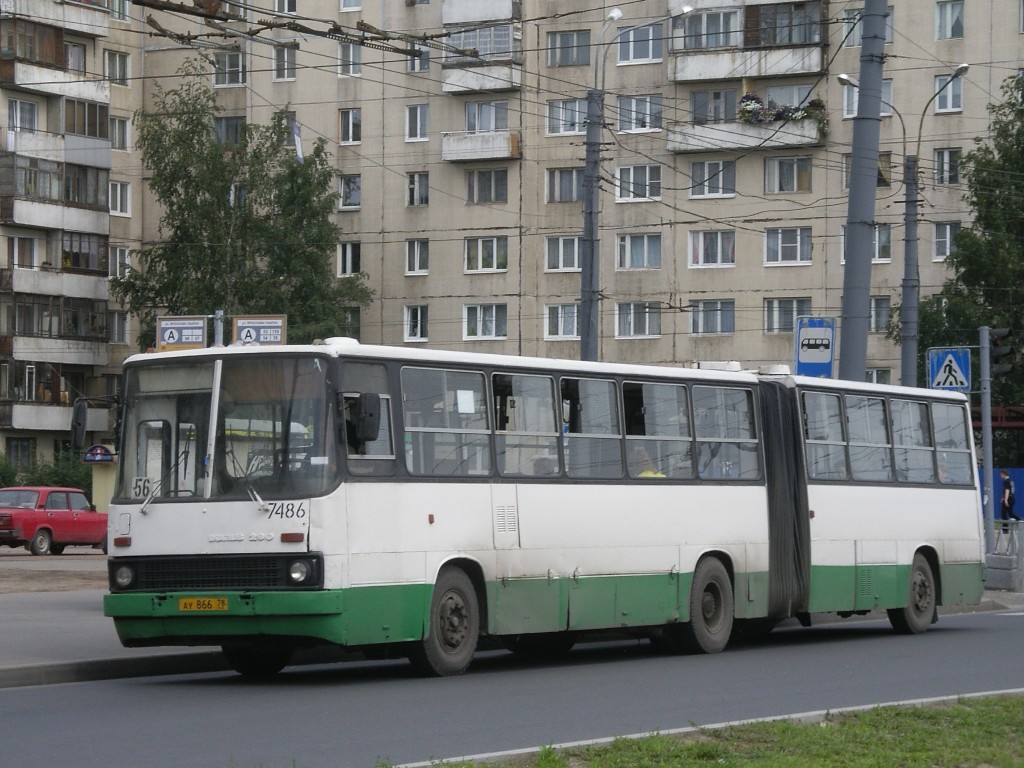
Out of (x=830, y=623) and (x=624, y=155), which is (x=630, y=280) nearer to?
(x=624, y=155)

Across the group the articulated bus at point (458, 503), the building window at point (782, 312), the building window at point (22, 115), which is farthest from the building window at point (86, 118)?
the articulated bus at point (458, 503)

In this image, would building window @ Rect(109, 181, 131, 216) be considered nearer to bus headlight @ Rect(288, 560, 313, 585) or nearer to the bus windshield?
the bus windshield

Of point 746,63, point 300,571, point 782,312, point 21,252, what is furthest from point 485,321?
point 300,571

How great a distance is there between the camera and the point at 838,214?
207 feet

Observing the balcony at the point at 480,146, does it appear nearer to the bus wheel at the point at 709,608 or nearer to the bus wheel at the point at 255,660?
the bus wheel at the point at 709,608

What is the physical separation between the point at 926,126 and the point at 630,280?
35.7 ft

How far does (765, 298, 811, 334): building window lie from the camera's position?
210 feet

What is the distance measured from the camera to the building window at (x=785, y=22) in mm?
62906

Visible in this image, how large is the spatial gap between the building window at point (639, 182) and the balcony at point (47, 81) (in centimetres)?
1798

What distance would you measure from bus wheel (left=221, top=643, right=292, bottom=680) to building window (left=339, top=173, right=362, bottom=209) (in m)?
54.3

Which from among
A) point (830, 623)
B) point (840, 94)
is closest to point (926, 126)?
point (840, 94)

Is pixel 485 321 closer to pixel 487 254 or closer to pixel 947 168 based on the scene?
pixel 487 254

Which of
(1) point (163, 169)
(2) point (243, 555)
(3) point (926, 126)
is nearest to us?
(2) point (243, 555)

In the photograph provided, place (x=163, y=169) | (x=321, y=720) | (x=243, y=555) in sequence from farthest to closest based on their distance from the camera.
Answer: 1. (x=163, y=169)
2. (x=243, y=555)
3. (x=321, y=720)
